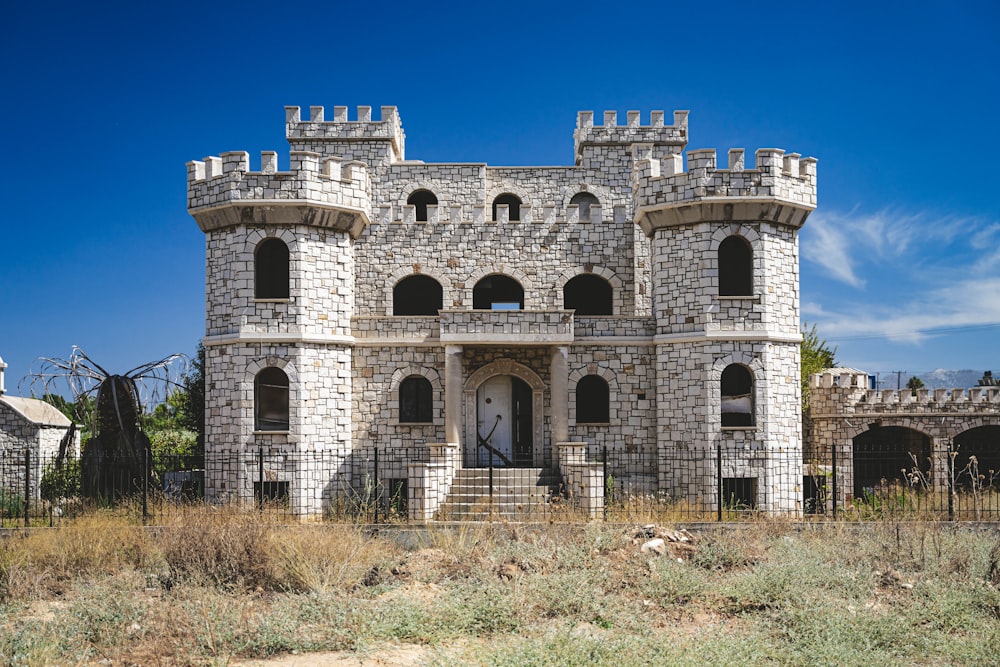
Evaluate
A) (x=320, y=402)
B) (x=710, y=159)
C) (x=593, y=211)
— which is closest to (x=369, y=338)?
(x=320, y=402)

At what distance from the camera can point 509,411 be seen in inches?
896

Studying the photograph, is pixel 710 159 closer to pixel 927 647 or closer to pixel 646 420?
pixel 646 420

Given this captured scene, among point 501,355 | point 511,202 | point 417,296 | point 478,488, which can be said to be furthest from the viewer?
point 511,202

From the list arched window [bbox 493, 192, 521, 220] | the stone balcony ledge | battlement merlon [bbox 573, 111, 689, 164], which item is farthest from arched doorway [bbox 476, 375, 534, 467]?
battlement merlon [bbox 573, 111, 689, 164]

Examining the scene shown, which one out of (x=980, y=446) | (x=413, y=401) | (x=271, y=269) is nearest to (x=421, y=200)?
(x=271, y=269)

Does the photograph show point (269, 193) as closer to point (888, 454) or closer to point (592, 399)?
point (592, 399)

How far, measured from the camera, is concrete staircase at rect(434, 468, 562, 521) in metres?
18.6

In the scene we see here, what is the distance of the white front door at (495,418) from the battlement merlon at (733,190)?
19.7 feet

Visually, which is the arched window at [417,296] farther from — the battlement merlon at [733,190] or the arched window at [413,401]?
the battlement merlon at [733,190]

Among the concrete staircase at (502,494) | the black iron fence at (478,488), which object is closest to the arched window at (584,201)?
the black iron fence at (478,488)

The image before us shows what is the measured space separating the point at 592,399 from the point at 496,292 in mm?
4578

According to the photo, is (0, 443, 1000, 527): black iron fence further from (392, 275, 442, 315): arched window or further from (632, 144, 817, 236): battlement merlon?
(632, 144, 817, 236): battlement merlon

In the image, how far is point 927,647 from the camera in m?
9.79

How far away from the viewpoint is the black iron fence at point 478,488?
61.6 feet
